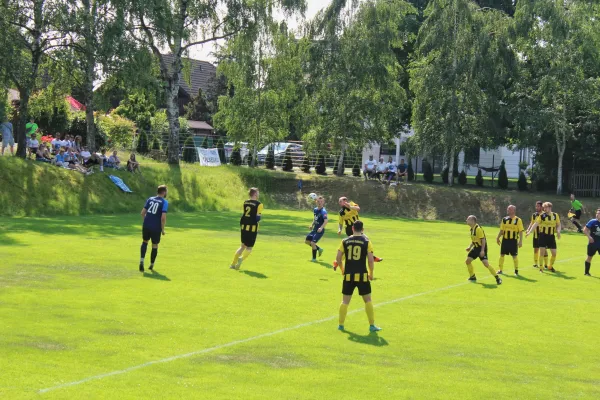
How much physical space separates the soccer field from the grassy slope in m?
11.4

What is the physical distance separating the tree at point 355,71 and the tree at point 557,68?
8440mm

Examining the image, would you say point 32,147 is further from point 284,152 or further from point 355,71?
point 284,152

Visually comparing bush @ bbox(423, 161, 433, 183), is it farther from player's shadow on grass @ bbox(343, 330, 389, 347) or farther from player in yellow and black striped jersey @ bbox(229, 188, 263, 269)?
player's shadow on grass @ bbox(343, 330, 389, 347)

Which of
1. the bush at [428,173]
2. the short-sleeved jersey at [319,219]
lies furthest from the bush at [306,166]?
the short-sleeved jersey at [319,219]

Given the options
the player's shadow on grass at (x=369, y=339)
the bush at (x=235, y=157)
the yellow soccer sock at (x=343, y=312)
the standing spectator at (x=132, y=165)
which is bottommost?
the player's shadow on grass at (x=369, y=339)

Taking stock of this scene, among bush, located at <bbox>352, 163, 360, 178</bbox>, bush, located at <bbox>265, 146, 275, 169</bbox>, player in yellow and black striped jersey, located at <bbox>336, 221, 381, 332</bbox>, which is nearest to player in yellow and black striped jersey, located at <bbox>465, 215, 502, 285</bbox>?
player in yellow and black striped jersey, located at <bbox>336, 221, 381, 332</bbox>

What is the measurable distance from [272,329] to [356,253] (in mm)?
2015

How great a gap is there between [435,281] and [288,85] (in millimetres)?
36055

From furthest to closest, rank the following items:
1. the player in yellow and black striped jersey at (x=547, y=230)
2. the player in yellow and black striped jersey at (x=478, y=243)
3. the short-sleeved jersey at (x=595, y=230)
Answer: the player in yellow and black striped jersey at (x=547, y=230) < the short-sleeved jersey at (x=595, y=230) < the player in yellow and black striped jersey at (x=478, y=243)

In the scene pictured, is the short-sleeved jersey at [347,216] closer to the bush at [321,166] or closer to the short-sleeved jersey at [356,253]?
the short-sleeved jersey at [356,253]

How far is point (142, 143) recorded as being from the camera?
2200 inches

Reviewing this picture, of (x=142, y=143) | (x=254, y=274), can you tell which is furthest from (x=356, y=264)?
(x=142, y=143)

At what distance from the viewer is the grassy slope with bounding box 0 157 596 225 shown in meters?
35.8

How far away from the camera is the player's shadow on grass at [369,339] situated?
1292 centimetres
